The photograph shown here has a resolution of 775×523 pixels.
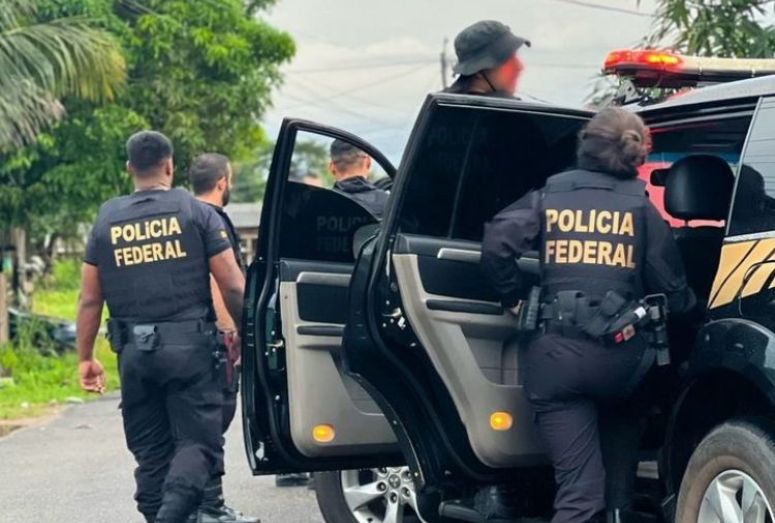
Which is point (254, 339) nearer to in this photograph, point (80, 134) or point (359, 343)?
point (359, 343)

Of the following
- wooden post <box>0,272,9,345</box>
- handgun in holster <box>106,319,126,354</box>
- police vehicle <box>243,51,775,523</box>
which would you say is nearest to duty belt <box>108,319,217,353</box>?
handgun in holster <box>106,319,126,354</box>

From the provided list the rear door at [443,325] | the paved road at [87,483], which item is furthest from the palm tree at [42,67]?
the rear door at [443,325]

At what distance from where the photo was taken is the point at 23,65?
526 inches

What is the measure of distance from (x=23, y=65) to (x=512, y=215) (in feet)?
32.6

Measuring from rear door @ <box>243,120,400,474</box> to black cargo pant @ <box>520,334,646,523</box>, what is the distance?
94 centimetres

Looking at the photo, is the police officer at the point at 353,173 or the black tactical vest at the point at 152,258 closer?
the black tactical vest at the point at 152,258

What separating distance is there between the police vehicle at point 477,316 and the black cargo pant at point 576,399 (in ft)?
0.60

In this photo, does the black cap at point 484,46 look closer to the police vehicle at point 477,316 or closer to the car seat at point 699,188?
the police vehicle at point 477,316

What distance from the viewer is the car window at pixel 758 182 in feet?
13.0

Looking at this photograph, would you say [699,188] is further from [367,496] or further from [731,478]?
[367,496]

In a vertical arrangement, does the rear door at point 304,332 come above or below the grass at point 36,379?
above

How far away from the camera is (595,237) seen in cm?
435

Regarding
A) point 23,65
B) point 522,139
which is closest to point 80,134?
point 23,65

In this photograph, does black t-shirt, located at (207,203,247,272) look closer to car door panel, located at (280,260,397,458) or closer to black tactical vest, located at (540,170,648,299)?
car door panel, located at (280,260,397,458)
